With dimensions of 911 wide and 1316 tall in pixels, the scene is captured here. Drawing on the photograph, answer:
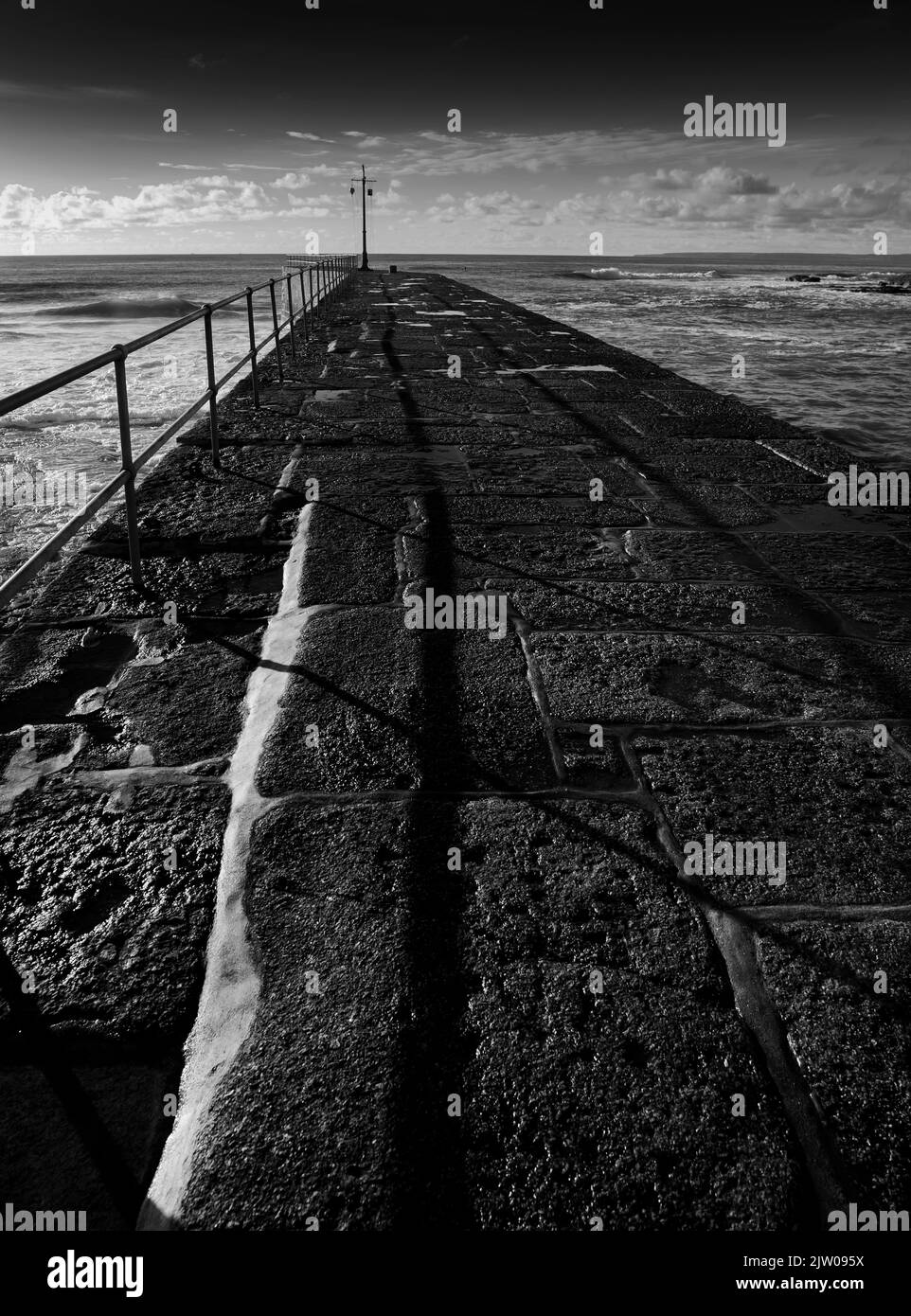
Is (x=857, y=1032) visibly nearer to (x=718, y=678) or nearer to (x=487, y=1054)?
(x=487, y=1054)

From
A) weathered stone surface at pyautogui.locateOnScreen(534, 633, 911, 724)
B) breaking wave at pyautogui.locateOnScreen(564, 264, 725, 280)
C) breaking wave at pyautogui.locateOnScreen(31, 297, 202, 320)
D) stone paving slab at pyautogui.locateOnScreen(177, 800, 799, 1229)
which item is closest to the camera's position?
stone paving slab at pyautogui.locateOnScreen(177, 800, 799, 1229)

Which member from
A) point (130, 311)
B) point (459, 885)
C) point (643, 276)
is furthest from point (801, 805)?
point (643, 276)

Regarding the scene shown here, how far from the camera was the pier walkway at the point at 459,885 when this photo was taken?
1287 millimetres

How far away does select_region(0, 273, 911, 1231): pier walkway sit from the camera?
1287 millimetres

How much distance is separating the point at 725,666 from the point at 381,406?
501 centimetres

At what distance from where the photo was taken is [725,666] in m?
2.83

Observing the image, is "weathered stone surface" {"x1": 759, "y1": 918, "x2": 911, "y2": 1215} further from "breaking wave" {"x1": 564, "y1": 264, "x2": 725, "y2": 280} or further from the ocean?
"breaking wave" {"x1": 564, "y1": 264, "x2": 725, "y2": 280}

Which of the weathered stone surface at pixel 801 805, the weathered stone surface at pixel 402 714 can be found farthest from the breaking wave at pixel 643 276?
the weathered stone surface at pixel 801 805

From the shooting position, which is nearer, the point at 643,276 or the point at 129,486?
the point at 129,486

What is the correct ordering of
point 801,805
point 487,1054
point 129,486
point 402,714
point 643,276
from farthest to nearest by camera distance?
point 643,276 < point 129,486 < point 402,714 < point 801,805 < point 487,1054

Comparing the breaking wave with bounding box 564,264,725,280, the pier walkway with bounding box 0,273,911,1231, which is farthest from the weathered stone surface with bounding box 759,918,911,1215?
the breaking wave with bounding box 564,264,725,280

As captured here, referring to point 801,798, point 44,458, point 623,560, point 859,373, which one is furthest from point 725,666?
point 859,373

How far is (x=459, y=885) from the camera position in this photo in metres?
1.81
